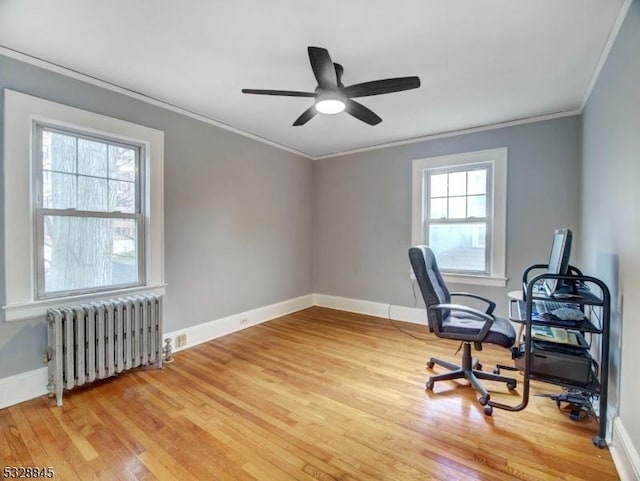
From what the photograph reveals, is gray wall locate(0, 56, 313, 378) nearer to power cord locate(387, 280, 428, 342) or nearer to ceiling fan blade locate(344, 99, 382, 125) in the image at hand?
power cord locate(387, 280, 428, 342)

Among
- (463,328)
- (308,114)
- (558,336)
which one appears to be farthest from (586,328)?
(308,114)

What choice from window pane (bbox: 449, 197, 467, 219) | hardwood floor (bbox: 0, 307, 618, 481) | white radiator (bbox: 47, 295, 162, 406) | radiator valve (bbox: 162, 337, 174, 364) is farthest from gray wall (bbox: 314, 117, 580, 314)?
white radiator (bbox: 47, 295, 162, 406)

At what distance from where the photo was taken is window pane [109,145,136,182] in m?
2.62

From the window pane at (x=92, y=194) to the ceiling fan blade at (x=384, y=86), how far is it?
2.16 m

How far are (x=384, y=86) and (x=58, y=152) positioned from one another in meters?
2.49

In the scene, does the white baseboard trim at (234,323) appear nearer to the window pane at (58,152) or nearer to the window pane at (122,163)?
Result: the window pane at (122,163)

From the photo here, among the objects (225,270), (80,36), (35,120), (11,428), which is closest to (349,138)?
(225,270)

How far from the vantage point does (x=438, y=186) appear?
3865 millimetres

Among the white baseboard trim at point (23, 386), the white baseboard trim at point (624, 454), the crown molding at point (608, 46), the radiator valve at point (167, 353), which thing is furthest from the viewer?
the radiator valve at point (167, 353)

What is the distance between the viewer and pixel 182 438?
1.74 meters

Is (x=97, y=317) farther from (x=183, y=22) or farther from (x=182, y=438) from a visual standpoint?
(x=183, y=22)

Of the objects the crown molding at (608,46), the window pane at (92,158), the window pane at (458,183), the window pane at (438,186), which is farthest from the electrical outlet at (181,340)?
the crown molding at (608,46)

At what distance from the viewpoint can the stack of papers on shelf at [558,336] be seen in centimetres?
184

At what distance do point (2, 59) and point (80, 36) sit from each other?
0.63 metres
